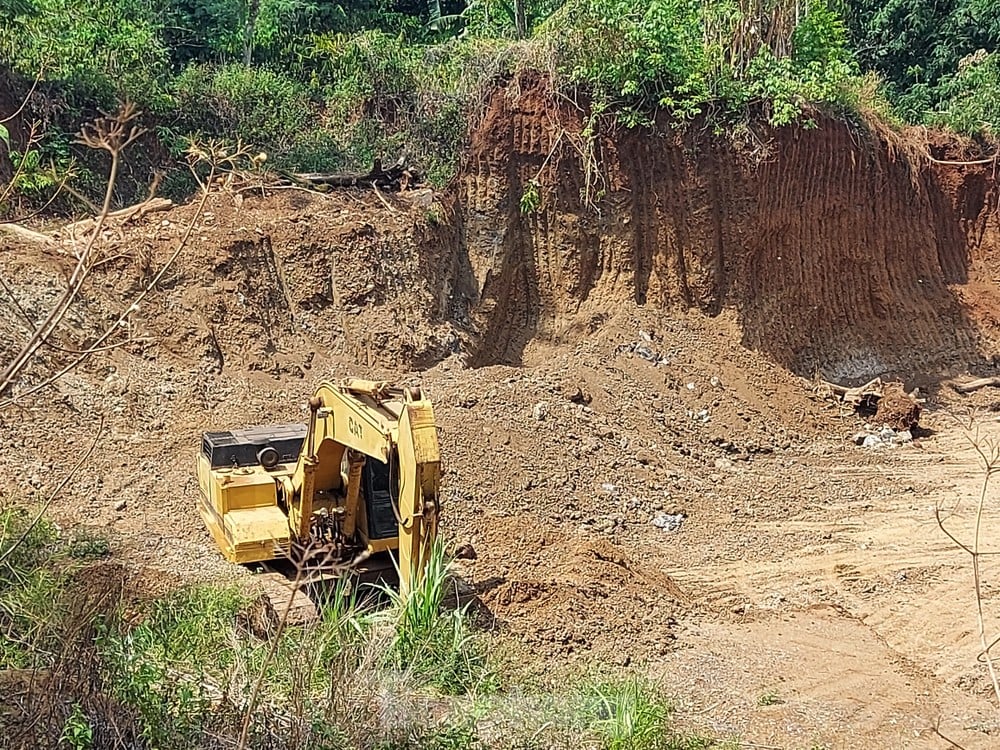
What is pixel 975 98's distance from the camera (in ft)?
67.7

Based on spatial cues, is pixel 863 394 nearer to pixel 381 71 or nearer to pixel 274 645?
pixel 381 71

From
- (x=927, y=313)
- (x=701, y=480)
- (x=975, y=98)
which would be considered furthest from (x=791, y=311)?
(x=975, y=98)

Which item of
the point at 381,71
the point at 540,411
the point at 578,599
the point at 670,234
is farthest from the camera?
the point at 381,71

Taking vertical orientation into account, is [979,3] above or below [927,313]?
above

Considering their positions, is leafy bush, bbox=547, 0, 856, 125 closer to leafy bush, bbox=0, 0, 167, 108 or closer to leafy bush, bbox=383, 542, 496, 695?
leafy bush, bbox=0, 0, 167, 108

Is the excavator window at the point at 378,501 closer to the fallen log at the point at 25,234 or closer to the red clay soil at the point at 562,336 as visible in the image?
the red clay soil at the point at 562,336

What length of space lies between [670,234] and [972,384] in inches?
235

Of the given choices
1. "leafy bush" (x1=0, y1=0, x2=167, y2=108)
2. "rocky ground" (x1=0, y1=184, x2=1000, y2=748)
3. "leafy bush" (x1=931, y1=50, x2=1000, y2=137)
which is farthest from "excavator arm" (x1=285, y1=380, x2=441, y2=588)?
"leafy bush" (x1=931, y1=50, x2=1000, y2=137)

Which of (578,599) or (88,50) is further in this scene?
(88,50)

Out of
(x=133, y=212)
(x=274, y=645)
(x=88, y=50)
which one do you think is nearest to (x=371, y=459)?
(x=133, y=212)

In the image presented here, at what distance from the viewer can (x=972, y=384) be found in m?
18.0

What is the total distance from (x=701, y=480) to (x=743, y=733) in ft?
20.1

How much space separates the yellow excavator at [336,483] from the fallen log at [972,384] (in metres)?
12.7

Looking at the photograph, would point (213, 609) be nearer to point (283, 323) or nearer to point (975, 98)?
point (283, 323)
